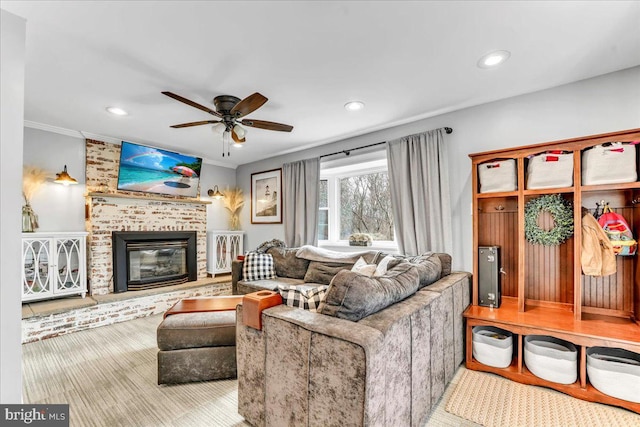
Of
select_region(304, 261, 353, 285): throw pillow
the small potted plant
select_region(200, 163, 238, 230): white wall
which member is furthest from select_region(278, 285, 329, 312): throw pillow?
select_region(200, 163, 238, 230): white wall

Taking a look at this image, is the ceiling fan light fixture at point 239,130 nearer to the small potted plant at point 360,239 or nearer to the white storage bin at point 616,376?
the small potted plant at point 360,239

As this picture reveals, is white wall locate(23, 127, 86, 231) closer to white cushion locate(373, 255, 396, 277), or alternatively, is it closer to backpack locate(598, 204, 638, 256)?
white cushion locate(373, 255, 396, 277)

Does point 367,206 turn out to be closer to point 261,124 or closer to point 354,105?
point 354,105

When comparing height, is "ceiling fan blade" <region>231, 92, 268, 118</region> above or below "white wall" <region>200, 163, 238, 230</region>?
above

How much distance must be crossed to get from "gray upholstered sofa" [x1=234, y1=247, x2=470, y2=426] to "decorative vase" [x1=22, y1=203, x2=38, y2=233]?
338 centimetres

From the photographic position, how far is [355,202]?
13.7 feet

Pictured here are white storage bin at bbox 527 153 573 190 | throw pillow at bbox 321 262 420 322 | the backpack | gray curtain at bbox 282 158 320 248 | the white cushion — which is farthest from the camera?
gray curtain at bbox 282 158 320 248

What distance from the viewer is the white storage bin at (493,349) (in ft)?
7.45

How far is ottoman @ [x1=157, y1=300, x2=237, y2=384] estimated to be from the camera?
85.9 inches

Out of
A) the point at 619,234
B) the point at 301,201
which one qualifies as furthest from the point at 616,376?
the point at 301,201

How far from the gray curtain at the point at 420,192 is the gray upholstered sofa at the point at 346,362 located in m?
1.31

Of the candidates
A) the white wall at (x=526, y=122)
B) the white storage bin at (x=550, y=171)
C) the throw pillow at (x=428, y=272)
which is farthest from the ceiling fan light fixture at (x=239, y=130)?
the white storage bin at (x=550, y=171)

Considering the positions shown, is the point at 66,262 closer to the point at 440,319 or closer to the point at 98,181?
the point at 98,181

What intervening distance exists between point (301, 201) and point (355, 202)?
88 cm
